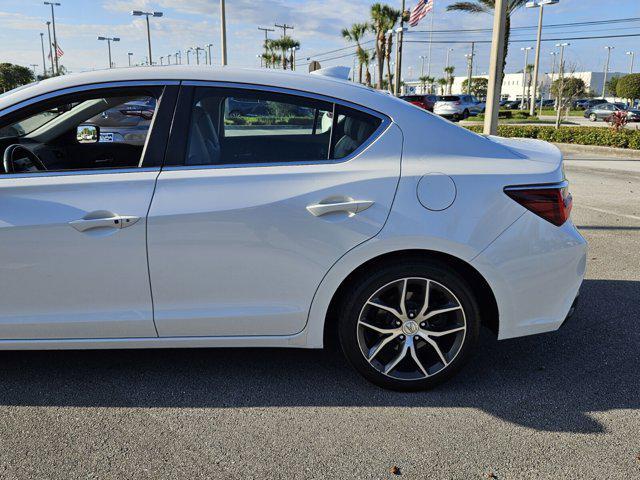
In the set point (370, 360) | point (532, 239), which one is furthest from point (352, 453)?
point (532, 239)

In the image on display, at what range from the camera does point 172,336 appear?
3.07 metres

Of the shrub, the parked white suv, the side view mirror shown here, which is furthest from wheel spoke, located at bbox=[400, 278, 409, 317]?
the shrub

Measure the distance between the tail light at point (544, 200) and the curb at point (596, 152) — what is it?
13509mm

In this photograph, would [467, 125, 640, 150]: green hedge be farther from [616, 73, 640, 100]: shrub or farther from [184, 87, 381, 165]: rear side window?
[616, 73, 640, 100]: shrub

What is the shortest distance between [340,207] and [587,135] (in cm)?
1683

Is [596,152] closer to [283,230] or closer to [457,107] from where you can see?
[283,230]

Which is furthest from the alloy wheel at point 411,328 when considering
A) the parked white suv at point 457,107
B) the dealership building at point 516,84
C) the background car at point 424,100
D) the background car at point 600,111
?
the dealership building at point 516,84

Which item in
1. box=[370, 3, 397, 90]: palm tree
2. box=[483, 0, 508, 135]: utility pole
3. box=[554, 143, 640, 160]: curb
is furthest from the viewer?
box=[370, 3, 397, 90]: palm tree

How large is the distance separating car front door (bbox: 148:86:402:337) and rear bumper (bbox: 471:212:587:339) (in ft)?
2.10

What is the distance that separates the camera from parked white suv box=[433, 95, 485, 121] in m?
38.3

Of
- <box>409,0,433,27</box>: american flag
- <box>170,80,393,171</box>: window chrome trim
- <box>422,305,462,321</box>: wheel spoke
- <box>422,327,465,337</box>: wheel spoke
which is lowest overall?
<box>422,327,465,337</box>: wheel spoke

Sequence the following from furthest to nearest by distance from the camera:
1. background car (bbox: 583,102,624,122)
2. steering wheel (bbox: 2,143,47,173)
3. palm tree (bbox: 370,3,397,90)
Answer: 1. palm tree (bbox: 370,3,397,90)
2. background car (bbox: 583,102,624,122)
3. steering wheel (bbox: 2,143,47,173)

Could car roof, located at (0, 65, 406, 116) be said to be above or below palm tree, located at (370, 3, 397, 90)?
below

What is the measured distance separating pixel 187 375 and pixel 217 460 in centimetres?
89
